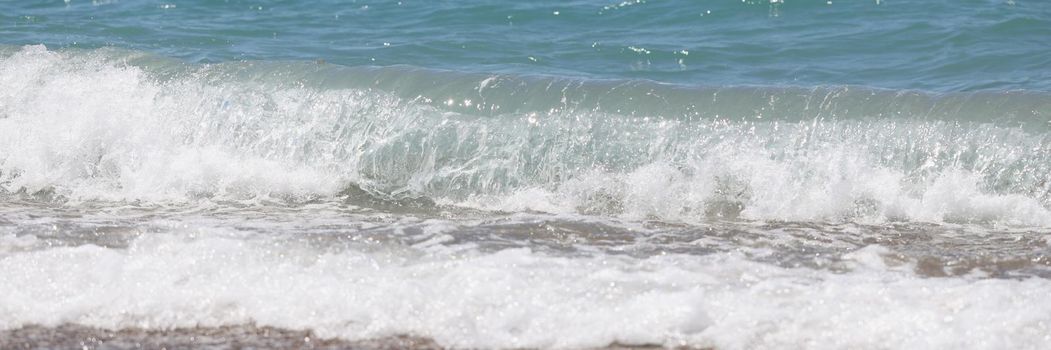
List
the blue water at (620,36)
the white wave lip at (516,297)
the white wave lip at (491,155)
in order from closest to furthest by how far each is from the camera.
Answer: the white wave lip at (516,297) < the white wave lip at (491,155) < the blue water at (620,36)

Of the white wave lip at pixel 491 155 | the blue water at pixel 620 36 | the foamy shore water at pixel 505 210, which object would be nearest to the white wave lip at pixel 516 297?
the foamy shore water at pixel 505 210

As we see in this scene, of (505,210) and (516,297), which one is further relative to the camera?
(505,210)

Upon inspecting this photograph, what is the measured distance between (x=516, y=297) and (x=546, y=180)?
279cm

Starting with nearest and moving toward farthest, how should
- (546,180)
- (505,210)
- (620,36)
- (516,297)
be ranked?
(516,297), (505,210), (546,180), (620,36)

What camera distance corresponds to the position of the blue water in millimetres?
9867

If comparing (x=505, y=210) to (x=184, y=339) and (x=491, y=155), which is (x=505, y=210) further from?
(x=184, y=339)

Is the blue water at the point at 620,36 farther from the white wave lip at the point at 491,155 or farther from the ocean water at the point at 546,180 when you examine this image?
the white wave lip at the point at 491,155

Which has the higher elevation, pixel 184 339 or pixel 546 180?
pixel 184 339

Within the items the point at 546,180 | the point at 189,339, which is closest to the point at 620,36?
the point at 546,180

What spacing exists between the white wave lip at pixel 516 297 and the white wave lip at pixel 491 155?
1.62 metres

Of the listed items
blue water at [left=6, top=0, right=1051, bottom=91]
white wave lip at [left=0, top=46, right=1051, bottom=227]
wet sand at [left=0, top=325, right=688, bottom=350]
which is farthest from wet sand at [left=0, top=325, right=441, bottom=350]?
blue water at [left=6, top=0, right=1051, bottom=91]

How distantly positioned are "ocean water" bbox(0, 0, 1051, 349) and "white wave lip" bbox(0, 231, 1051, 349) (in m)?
0.01

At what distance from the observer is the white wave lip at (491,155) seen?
6.60 meters

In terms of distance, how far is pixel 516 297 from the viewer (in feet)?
14.6
